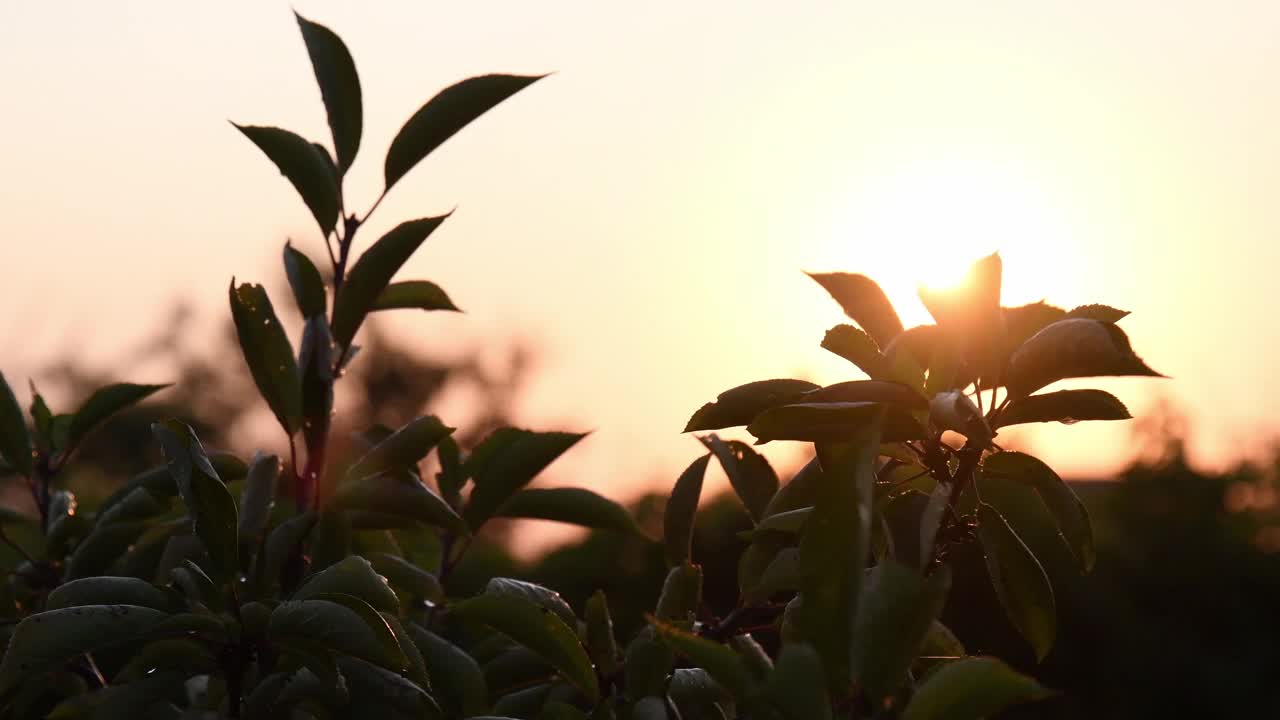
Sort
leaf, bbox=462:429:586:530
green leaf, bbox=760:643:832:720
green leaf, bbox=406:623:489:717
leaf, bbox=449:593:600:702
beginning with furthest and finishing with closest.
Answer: leaf, bbox=462:429:586:530
green leaf, bbox=406:623:489:717
leaf, bbox=449:593:600:702
green leaf, bbox=760:643:832:720

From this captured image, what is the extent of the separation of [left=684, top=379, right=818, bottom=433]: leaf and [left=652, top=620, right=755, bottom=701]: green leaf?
0.34 m

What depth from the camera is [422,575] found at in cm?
257

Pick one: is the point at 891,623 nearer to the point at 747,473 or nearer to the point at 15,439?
the point at 747,473

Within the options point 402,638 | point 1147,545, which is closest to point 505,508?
point 402,638

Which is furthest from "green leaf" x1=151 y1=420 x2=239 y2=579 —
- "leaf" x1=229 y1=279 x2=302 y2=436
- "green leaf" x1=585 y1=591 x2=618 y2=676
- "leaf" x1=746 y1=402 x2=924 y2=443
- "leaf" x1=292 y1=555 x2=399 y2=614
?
"leaf" x1=746 y1=402 x2=924 y2=443

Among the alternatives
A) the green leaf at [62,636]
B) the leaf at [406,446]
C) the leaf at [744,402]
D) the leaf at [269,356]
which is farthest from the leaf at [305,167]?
the leaf at [744,402]

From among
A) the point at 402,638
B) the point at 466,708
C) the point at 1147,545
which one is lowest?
the point at 1147,545

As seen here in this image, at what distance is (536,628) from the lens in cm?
198

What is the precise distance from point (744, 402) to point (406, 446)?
86cm

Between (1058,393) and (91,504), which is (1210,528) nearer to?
(91,504)

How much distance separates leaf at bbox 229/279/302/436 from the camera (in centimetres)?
238

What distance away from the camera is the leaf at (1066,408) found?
1688 mm

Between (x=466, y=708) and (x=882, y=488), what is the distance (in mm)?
801

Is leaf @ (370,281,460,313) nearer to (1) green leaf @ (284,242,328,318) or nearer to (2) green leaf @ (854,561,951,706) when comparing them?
(1) green leaf @ (284,242,328,318)
